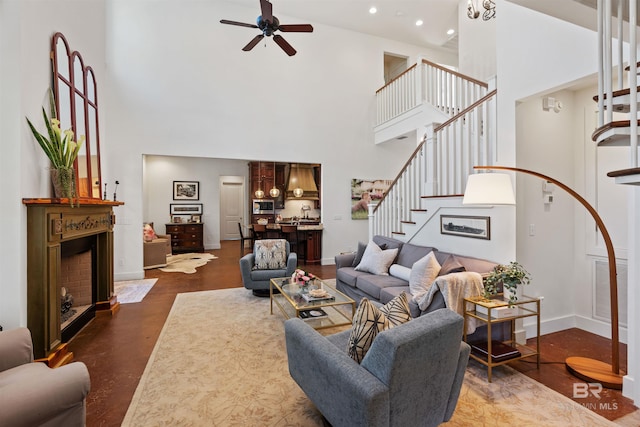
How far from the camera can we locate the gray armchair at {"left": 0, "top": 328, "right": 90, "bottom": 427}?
1397 millimetres

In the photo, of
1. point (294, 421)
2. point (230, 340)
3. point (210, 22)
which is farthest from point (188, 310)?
point (210, 22)

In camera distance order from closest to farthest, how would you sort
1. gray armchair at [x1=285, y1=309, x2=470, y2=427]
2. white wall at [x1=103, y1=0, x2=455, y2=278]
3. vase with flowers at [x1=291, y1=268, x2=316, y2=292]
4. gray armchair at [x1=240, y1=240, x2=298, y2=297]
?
1. gray armchair at [x1=285, y1=309, x2=470, y2=427]
2. vase with flowers at [x1=291, y1=268, x2=316, y2=292]
3. gray armchair at [x1=240, y1=240, x2=298, y2=297]
4. white wall at [x1=103, y1=0, x2=455, y2=278]

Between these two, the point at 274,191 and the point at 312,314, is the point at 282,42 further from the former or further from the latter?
the point at 274,191

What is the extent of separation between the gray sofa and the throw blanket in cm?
7

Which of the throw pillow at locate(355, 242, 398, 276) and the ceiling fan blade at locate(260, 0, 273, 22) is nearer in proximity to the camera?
the ceiling fan blade at locate(260, 0, 273, 22)

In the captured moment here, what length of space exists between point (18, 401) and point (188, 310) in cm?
265

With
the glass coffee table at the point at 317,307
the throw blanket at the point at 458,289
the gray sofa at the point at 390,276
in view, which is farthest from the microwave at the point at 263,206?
the throw blanket at the point at 458,289

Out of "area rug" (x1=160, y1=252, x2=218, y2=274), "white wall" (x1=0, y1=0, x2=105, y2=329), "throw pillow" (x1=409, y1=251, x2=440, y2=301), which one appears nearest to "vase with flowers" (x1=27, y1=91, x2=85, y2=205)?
"white wall" (x1=0, y1=0, x2=105, y2=329)

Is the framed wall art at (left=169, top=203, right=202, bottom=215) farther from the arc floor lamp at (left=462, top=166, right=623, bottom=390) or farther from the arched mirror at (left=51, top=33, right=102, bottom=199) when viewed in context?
the arc floor lamp at (left=462, top=166, right=623, bottom=390)

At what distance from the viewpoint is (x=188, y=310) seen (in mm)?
4008

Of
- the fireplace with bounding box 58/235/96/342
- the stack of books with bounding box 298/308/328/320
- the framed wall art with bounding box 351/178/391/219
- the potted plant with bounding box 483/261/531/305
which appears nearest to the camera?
the potted plant with bounding box 483/261/531/305

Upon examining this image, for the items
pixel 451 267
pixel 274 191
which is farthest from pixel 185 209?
pixel 451 267

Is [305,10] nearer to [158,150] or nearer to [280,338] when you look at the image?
[158,150]

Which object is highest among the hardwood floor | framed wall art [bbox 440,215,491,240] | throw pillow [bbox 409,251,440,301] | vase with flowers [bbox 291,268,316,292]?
framed wall art [bbox 440,215,491,240]
